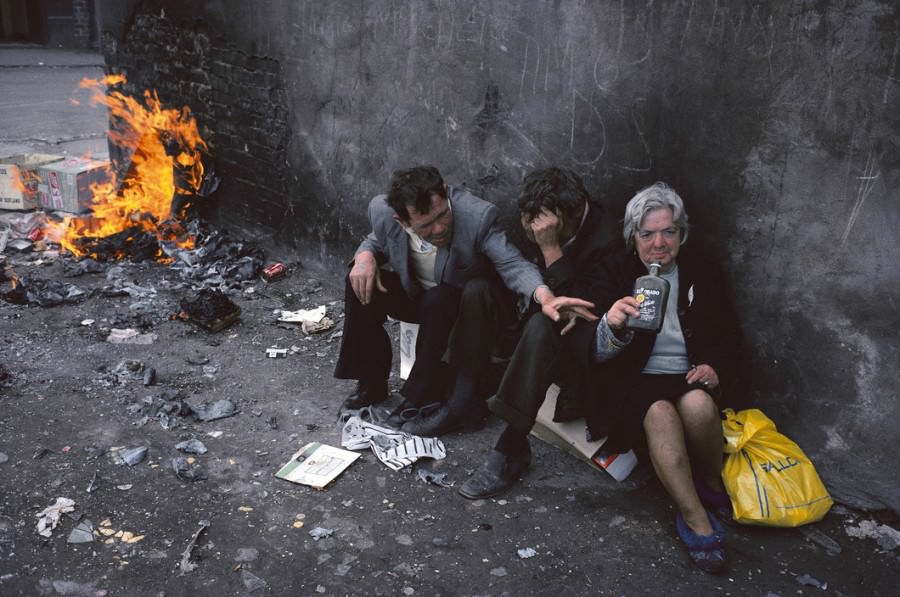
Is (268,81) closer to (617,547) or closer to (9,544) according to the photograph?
(9,544)

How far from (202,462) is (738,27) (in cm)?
325

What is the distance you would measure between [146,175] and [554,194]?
4.87m

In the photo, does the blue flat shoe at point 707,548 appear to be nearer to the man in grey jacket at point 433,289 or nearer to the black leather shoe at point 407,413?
the man in grey jacket at point 433,289

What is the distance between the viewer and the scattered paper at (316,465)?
3.86 meters

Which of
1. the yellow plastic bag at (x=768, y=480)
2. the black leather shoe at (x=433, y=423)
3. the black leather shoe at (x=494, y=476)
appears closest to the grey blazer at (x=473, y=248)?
the black leather shoe at (x=433, y=423)

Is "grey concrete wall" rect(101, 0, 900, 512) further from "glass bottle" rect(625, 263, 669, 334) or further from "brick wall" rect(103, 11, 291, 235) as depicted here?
"brick wall" rect(103, 11, 291, 235)

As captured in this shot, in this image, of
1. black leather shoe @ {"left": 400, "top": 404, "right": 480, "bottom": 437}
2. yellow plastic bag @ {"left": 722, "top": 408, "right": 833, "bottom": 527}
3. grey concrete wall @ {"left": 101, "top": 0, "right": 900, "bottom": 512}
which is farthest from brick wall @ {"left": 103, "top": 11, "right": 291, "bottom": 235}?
yellow plastic bag @ {"left": 722, "top": 408, "right": 833, "bottom": 527}

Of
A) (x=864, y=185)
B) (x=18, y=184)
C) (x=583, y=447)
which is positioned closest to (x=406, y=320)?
(x=583, y=447)

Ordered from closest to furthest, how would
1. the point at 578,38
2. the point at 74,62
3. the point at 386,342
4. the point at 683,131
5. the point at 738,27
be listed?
1. the point at 738,27
2. the point at 683,131
3. the point at 578,38
4. the point at 386,342
5. the point at 74,62

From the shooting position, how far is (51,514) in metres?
3.52

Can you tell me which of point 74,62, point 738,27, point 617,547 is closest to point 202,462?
point 617,547

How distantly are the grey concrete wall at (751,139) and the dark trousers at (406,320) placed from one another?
3.08 feet

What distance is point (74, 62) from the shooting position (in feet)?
60.4

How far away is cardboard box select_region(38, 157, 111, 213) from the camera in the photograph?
745 centimetres
